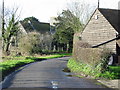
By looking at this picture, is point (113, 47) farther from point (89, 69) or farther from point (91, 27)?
point (89, 69)

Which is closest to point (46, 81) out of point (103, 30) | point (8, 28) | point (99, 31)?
point (103, 30)

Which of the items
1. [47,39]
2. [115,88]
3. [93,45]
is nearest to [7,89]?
[115,88]

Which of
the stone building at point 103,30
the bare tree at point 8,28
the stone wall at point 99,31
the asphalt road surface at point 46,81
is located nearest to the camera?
the asphalt road surface at point 46,81

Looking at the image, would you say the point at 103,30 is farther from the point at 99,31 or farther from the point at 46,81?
the point at 46,81

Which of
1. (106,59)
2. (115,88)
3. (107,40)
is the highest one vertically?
(107,40)

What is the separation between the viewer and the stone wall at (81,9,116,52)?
21078mm

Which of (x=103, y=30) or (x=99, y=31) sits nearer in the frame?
(x=103, y=30)

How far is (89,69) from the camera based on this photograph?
14344 millimetres

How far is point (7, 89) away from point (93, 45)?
1547 cm

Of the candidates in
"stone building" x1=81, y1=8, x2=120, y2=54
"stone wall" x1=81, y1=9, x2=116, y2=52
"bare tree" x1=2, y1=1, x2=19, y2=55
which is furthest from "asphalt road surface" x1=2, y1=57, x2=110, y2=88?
"bare tree" x1=2, y1=1, x2=19, y2=55

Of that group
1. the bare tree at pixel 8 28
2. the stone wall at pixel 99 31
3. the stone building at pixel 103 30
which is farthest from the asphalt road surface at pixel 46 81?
the bare tree at pixel 8 28

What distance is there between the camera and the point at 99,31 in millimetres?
22688

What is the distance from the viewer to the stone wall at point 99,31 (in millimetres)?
21078

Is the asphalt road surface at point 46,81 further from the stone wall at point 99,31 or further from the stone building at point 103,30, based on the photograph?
the stone wall at point 99,31
